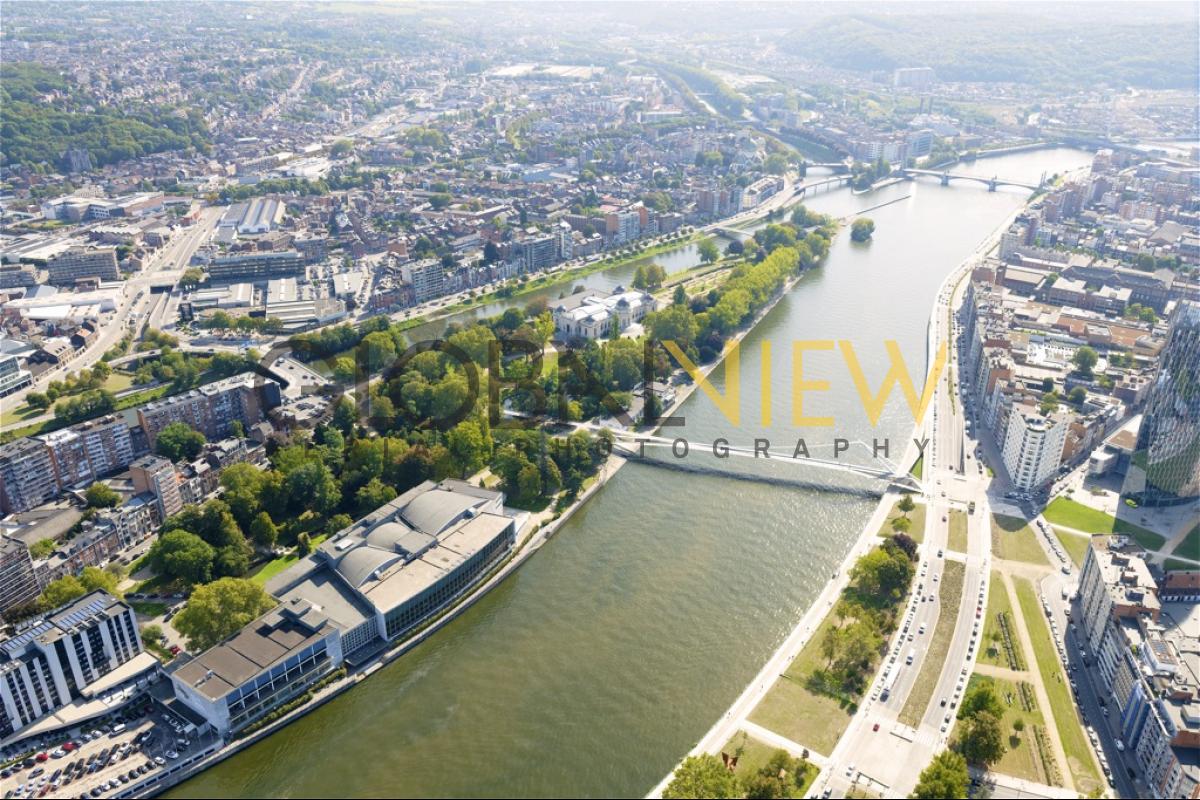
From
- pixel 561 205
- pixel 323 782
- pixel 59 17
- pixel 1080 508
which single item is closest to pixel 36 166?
pixel 561 205

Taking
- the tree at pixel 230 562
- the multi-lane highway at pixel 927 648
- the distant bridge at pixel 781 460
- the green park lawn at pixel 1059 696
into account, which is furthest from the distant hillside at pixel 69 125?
the green park lawn at pixel 1059 696

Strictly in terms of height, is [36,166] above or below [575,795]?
above

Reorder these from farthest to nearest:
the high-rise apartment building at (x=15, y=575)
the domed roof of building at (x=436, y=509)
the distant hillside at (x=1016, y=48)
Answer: the distant hillside at (x=1016, y=48) → the domed roof of building at (x=436, y=509) → the high-rise apartment building at (x=15, y=575)

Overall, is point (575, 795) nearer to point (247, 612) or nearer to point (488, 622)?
point (488, 622)

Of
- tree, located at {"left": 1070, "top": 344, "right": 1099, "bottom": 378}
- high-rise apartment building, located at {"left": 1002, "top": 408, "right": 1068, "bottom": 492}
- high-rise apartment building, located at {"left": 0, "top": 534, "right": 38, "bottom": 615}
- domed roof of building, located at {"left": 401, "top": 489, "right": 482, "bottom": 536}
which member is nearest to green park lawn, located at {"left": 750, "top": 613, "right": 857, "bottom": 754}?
domed roof of building, located at {"left": 401, "top": 489, "right": 482, "bottom": 536}

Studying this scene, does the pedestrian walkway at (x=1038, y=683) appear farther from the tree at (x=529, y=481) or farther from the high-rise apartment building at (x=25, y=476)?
the high-rise apartment building at (x=25, y=476)
